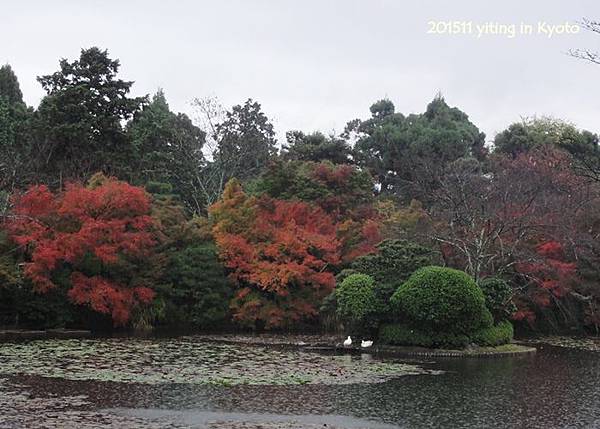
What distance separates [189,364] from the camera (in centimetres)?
A: 1744

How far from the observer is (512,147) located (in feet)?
164

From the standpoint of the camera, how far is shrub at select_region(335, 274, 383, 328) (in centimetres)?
2302

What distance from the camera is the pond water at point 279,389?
11.3 m

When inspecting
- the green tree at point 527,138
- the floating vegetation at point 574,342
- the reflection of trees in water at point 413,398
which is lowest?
the reflection of trees in water at point 413,398

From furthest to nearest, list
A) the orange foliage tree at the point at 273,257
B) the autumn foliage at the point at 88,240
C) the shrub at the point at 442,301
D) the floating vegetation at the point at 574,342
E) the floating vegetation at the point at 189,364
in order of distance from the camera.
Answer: the orange foliage tree at the point at 273,257, the autumn foliage at the point at 88,240, the floating vegetation at the point at 574,342, the shrub at the point at 442,301, the floating vegetation at the point at 189,364

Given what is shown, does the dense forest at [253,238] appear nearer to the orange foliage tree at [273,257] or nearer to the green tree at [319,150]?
the orange foliage tree at [273,257]

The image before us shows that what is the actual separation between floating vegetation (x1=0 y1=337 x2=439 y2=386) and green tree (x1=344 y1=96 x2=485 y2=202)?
25036 mm

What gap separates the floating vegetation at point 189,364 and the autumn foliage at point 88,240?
3956 millimetres

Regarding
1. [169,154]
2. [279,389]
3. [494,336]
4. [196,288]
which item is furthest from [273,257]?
[169,154]

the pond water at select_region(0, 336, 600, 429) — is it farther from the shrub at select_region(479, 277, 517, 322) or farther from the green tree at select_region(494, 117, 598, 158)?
the green tree at select_region(494, 117, 598, 158)

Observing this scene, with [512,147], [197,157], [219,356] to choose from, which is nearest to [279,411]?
[219,356]

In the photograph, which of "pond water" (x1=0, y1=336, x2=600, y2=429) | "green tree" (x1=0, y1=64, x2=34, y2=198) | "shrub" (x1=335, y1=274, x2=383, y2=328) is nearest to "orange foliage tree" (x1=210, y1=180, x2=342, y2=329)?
"shrub" (x1=335, y1=274, x2=383, y2=328)

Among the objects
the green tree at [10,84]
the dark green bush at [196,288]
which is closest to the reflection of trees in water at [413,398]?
the dark green bush at [196,288]

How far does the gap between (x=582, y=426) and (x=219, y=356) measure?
35.1 feet
